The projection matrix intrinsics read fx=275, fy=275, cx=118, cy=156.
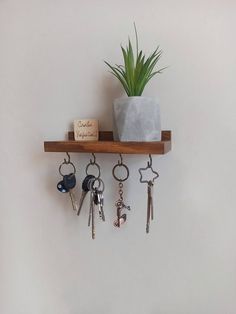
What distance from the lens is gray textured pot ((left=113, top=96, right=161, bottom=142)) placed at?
1.92 feet

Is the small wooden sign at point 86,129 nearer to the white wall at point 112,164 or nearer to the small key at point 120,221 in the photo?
the white wall at point 112,164

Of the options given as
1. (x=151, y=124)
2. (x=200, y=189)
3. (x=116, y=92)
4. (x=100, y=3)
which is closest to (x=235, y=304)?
(x=200, y=189)

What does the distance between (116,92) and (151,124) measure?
6.8 inches

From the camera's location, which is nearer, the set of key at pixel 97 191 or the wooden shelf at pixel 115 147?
the wooden shelf at pixel 115 147

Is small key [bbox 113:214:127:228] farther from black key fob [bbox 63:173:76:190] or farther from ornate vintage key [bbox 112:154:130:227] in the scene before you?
black key fob [bbox 63:173:76:190]

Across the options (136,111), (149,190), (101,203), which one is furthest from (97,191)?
(136,111)

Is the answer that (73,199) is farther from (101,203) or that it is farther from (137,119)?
(137,119)

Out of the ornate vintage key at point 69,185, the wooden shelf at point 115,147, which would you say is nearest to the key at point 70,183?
the ornate vintage key at point 69,185

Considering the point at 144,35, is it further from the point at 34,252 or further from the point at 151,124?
the point at 34,252

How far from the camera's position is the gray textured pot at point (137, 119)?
59 cm

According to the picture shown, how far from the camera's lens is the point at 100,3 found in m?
0.72

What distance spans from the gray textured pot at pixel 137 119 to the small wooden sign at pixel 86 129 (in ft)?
0.36

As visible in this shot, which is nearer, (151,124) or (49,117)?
(151,124)

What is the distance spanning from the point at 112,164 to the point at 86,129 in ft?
0.40
